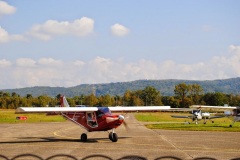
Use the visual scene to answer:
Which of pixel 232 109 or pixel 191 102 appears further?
pixel 191 102

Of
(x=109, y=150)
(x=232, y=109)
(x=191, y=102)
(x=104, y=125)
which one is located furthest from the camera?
(x=191, y=102)

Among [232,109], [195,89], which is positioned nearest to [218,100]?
[195,89]

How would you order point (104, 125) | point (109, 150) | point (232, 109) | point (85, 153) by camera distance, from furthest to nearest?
point (232, 109) → point (104, 125) → point (109, 150) → point (85, 153)

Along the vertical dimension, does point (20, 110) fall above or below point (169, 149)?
above

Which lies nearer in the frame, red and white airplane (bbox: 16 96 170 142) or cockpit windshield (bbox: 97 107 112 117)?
red and white airplane (bbox: 16 96 170 142)

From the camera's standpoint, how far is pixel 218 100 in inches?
7584

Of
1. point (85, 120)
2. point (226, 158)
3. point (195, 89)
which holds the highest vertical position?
point (195, 89)

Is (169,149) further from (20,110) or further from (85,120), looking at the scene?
(20,110)

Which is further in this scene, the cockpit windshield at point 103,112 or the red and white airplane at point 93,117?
the cockpit windshield at point 103,112

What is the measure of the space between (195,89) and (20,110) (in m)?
181

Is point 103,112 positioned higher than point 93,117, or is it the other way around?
point 103,112

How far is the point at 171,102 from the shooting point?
191 metres

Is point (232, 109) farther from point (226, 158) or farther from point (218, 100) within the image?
point (218, 100)

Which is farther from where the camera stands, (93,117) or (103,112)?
(93,117)
